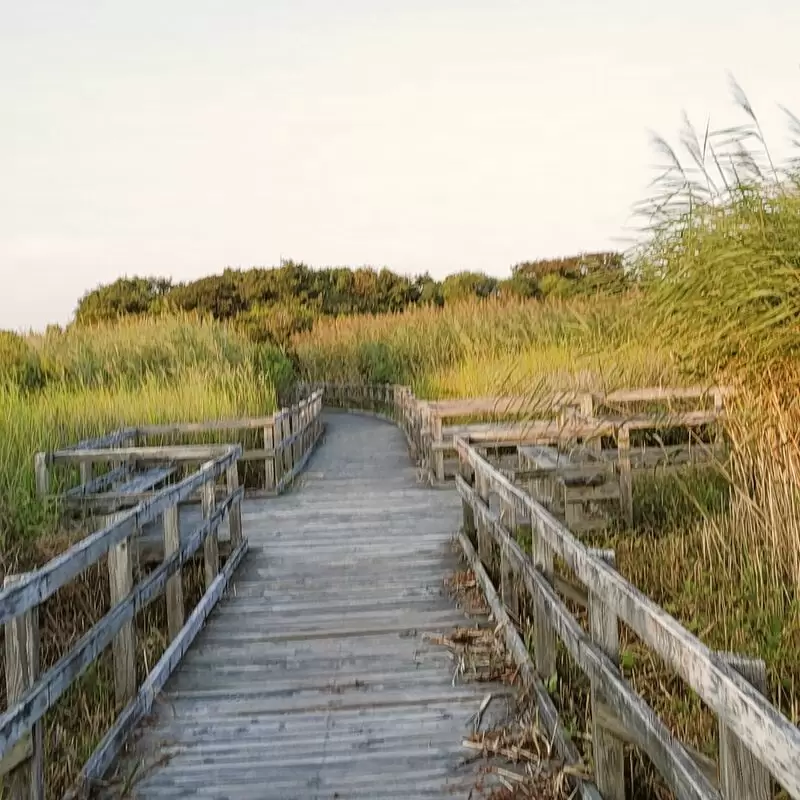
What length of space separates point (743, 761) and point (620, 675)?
0.80m

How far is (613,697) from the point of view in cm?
257

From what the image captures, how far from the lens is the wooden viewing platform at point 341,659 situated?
90.6 inches

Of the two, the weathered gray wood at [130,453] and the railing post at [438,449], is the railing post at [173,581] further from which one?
the railing post at [438,449]

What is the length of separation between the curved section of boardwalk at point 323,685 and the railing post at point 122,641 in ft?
0.59

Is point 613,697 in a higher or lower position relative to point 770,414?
lower

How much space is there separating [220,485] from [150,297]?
1450 inches

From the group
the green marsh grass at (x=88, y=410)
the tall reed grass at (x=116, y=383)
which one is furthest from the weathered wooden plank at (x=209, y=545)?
the tall reed grass at (x=116, y=383)

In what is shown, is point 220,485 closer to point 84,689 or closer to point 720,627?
point 84,689

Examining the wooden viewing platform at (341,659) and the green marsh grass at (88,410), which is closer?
the wooden viewing platform at (341,659)

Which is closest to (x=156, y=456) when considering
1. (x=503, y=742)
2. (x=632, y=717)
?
(x=503, y=742)

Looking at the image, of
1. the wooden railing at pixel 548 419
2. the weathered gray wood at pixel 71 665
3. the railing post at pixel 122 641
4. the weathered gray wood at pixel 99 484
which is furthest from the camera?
the weathered gray wood at pixel 99 484

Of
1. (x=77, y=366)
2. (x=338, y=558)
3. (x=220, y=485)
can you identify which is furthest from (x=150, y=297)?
(x=338, y=558)

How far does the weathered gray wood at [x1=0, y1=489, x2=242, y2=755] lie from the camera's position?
8.32ft

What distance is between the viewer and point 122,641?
151 inches
